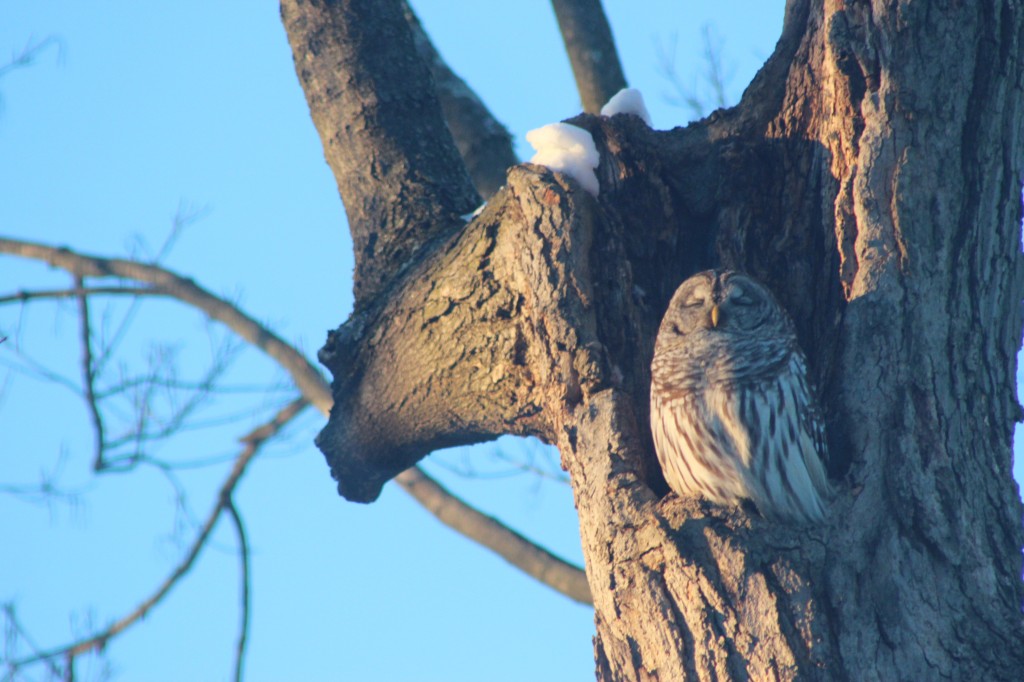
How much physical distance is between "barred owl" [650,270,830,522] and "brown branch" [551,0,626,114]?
171 cm

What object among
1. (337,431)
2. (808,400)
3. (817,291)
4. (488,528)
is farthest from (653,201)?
(488,528)

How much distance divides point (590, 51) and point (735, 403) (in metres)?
2.26

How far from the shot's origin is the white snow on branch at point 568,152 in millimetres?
3289

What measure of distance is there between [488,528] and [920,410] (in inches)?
92.9

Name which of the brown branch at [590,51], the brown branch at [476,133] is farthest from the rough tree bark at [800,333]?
the brown branch at [590,51]

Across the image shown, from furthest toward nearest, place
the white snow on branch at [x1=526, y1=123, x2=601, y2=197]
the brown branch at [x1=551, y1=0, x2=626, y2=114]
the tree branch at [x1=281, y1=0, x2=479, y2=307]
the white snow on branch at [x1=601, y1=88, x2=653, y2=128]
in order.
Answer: the brown branch at [x1=551, y1=0, x2=626, y2=114], the tree branch at [x1=281, y1=0, x2=479, y2=307], the white snow on branch at [x1=601, y1=88, x2=653, y2=128], the white snow on branch at [x1=526, y1=123, x2=601, y2=197]

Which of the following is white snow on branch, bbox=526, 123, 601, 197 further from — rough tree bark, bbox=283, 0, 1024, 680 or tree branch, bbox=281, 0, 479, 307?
tree branch, bbox=281, 0, 479, 307

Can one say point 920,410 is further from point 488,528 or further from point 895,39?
point 488,528

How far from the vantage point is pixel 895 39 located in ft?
9.62

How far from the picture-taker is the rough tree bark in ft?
8.51

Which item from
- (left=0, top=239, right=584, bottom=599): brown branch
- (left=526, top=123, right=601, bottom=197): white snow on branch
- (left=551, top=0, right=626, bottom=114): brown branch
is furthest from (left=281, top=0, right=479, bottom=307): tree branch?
(left=0, top=239, right=584, bottom=599): brown branch

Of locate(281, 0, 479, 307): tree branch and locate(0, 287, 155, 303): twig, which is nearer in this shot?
locate(281, 0, 479, 307): tree branch

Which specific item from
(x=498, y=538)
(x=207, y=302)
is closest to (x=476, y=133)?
(x=207, y=302)

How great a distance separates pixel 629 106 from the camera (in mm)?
3561
